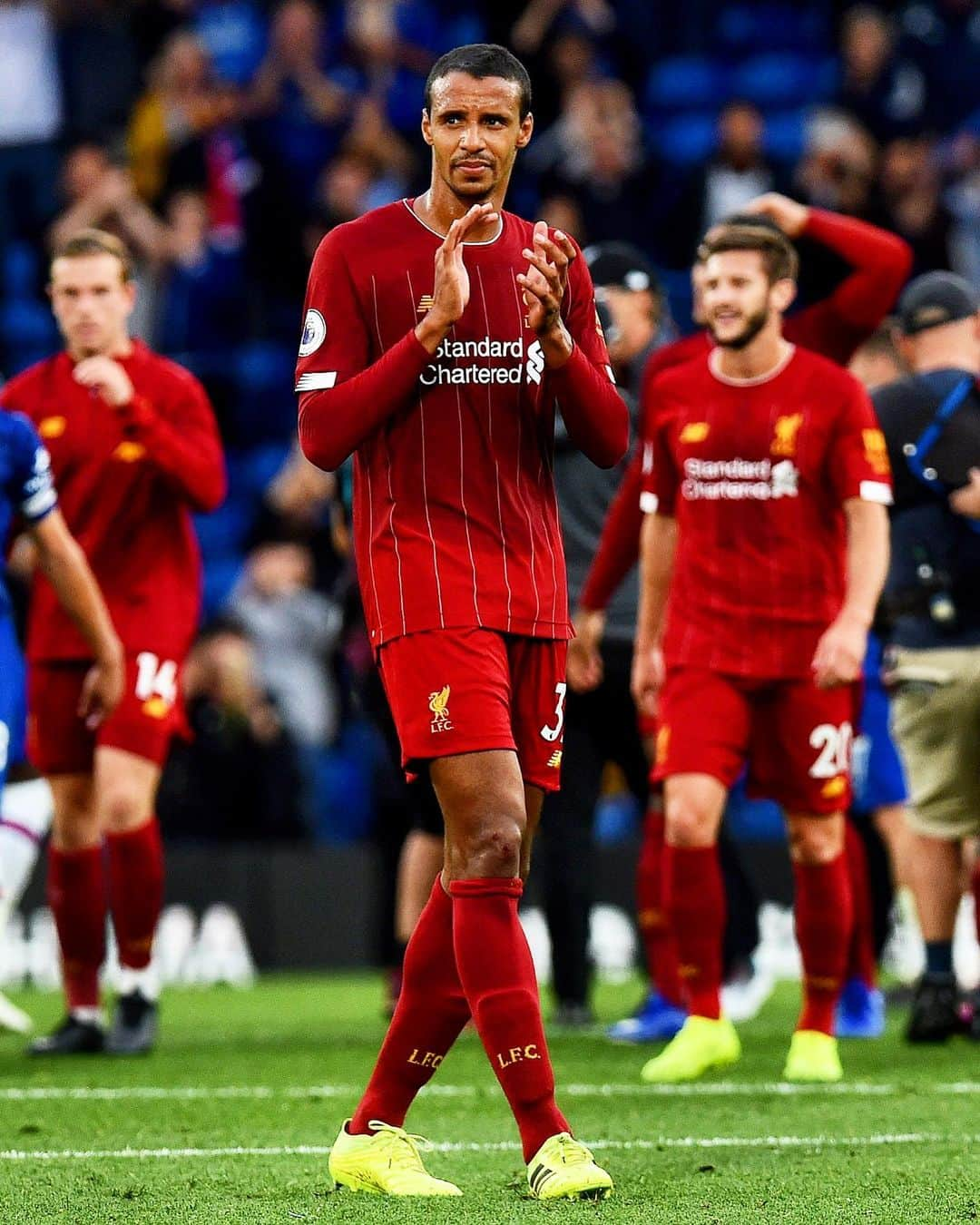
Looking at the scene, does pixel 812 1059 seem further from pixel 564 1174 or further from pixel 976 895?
pixel 564 1174

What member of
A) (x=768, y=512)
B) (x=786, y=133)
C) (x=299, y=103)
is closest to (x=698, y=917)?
(x=768, y=512)

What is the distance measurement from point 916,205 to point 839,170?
1.89ft

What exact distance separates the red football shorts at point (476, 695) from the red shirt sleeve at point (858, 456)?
6.64 feet

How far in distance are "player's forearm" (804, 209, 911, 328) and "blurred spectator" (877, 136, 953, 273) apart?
573 centimetres

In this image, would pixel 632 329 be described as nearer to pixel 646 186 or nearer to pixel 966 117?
pixel 646 186

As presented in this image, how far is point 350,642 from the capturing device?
891 centimetres

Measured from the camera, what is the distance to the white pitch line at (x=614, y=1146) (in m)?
4.96

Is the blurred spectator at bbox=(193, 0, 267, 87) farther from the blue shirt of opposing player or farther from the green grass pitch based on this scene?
the blue shirt of opposing player

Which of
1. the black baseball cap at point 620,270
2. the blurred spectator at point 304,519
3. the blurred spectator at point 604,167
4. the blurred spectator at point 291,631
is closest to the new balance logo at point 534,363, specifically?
the black baseball cap at point 620,270

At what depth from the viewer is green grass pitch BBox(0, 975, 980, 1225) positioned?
416cm

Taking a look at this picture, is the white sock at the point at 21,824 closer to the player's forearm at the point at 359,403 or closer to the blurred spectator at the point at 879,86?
the player's forearm at the point at 359,403

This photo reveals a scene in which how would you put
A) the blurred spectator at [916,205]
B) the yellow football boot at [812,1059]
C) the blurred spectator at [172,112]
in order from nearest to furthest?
the yellow football boot at [812,1059], the blurred spectator at [916,205], the blurred spectator at [172,112]

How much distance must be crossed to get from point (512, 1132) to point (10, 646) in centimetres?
182

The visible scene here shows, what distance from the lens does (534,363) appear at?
4590mm
